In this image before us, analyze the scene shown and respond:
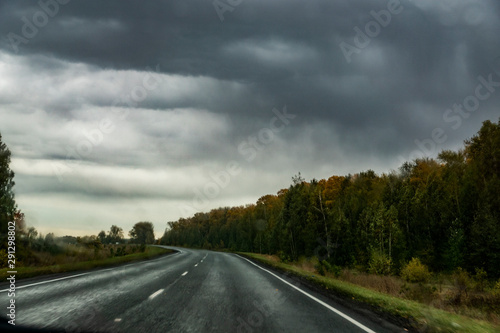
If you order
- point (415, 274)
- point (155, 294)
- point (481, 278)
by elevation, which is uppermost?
point (155, 294)

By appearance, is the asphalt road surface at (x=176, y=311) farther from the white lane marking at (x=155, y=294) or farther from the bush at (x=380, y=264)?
the bush at (x=380, y=264)

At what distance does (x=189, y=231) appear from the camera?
6526 inches

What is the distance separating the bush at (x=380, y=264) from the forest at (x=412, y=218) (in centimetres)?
13

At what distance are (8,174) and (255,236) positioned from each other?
77.7 meters

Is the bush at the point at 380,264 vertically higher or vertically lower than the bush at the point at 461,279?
higher

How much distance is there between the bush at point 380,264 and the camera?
47062 mm

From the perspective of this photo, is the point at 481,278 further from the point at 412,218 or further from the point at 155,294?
the point at 155,294

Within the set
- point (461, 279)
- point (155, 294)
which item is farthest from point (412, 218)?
point (155, 294)

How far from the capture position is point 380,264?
4731cm

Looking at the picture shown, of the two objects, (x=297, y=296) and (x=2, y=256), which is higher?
(x=2, y=256)

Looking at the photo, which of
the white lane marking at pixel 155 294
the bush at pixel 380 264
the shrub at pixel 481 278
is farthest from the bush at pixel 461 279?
the white lane marking at pixel 155 294

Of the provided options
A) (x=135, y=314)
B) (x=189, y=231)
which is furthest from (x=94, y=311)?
(x=189, y=231)

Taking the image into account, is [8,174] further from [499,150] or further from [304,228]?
[499,150]

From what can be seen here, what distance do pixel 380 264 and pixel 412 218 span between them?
556 inches
